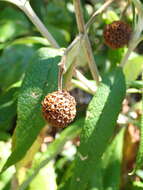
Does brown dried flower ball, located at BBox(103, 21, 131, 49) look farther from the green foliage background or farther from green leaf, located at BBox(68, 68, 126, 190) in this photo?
green leaf, located at BBox(68, 68, 126, 190)

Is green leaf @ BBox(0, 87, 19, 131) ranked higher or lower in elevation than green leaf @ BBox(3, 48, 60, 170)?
lower

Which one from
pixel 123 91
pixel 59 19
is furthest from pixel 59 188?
pixel 59 19

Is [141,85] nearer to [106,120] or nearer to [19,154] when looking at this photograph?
[106,120]

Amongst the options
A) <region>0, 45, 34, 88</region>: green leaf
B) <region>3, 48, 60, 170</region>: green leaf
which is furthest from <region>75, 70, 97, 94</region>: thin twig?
<region>0, 45, 34, 88</region>: green leaf

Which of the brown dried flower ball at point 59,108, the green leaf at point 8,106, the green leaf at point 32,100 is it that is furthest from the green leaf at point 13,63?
the brown dried flower ball at point 59,108

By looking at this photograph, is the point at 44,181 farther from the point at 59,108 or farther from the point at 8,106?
the point at 59,108

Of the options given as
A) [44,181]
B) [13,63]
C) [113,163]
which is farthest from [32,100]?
[13,63]
